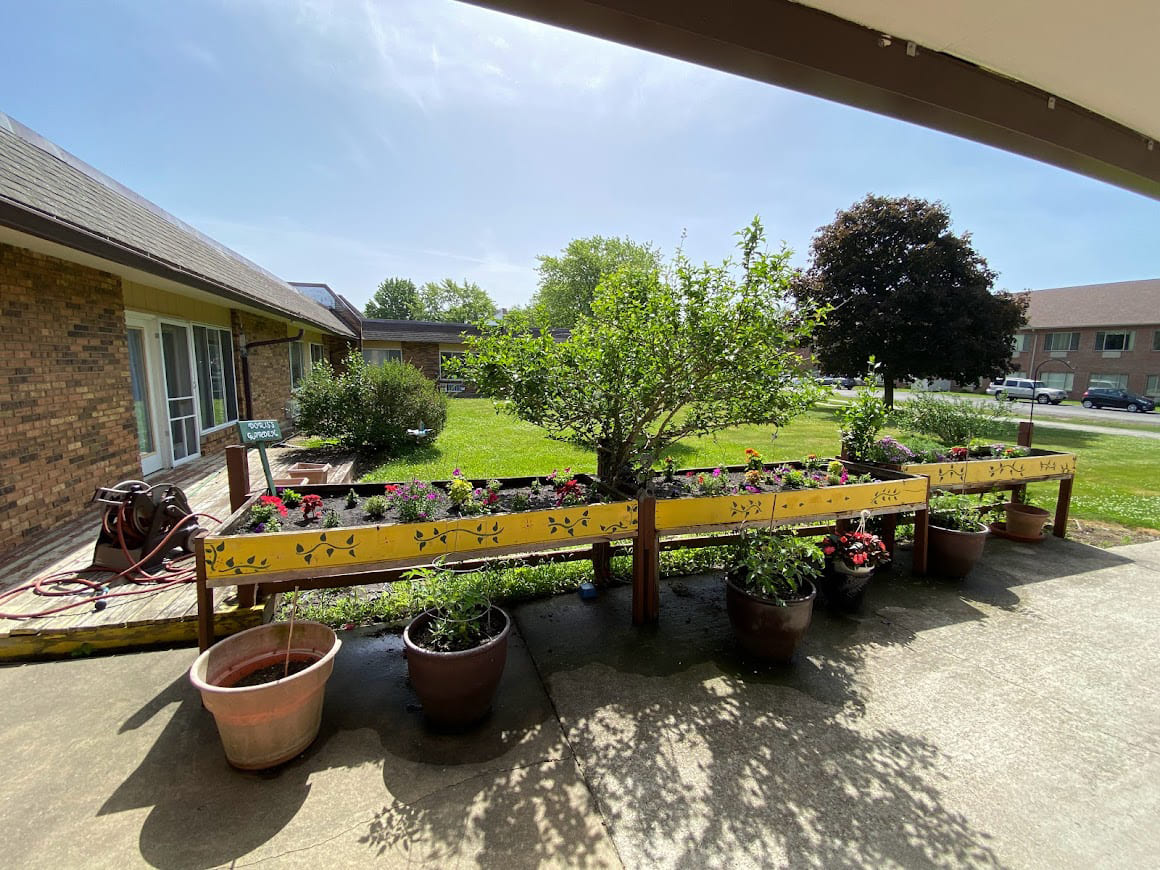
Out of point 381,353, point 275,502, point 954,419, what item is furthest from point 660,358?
point 381,353

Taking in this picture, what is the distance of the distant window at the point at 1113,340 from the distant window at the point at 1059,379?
8.06 ft

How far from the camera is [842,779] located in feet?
7.72

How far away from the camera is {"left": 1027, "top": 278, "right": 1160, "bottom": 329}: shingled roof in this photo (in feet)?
111

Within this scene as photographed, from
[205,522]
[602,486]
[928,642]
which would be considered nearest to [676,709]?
[602,486]

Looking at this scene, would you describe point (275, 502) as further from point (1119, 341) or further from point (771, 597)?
point (1119, 341)

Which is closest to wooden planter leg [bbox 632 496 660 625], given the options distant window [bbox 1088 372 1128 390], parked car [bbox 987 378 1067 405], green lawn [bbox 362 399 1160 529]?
green lawn [bbox 362 399 1160 529]

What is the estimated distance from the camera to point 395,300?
65438 mm

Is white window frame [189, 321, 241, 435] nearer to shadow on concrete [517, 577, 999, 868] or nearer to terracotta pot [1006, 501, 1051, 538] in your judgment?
shadow on concrete [517, 577, 999, 868]

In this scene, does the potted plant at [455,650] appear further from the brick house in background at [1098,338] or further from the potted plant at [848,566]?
the brick house in background at [1098,338]

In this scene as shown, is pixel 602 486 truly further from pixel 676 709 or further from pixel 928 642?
pixel 928 642

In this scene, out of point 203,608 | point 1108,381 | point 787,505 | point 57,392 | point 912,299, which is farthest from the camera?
point 1108,381

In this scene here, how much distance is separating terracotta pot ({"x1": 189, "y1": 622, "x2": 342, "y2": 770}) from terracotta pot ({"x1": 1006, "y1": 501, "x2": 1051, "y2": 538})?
722 cm

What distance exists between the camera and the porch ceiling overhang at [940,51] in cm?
156

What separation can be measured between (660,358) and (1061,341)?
49.2 meters
